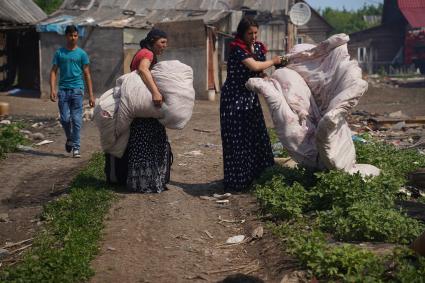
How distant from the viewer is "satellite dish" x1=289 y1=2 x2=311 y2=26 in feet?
82.2

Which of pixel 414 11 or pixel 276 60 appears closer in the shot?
pixel 276 60

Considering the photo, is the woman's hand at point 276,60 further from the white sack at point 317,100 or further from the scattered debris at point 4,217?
the scattered debris at point 4,217

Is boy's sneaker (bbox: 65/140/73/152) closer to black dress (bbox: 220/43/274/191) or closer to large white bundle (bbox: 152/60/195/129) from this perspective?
large white bundle (bbox: 152/60/195/129)

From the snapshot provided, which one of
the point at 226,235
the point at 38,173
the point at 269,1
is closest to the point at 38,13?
the point at 269,1

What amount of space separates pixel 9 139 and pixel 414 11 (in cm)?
3427

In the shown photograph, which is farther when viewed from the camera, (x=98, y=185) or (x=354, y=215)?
(x=98, y=185)

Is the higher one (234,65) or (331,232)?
(234,65)

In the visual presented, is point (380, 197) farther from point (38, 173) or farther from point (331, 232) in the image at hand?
point (38, 173)

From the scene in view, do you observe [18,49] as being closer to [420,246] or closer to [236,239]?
[236,239]

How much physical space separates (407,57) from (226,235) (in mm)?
36164

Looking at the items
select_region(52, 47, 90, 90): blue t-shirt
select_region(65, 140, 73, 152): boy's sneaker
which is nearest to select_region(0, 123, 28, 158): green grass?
select_region(65, 140, 73, 152): boy's sneaker

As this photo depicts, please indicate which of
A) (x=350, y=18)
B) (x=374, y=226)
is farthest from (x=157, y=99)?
(x=350, y=18)

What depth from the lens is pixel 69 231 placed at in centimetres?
532

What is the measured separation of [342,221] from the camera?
5.03m
